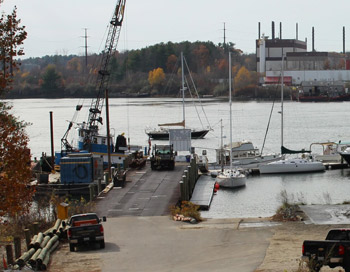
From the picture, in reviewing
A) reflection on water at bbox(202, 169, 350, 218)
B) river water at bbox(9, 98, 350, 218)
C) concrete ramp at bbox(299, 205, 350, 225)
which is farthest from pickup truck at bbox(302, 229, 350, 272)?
river water at bbox(9, 98, 350, 218)

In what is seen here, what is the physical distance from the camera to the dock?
4519 cm

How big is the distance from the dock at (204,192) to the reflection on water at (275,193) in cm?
52

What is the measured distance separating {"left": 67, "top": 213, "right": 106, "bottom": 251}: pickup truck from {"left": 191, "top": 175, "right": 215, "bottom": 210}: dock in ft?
63.6

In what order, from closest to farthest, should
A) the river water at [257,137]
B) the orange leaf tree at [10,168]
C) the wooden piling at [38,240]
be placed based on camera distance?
the orange leaf tree at [10,168], the wooden piling at [38,240], the river water at [257,137]

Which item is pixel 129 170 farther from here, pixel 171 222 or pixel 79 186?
pixel 171 222

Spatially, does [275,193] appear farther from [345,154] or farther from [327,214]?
Answer: [327,214]

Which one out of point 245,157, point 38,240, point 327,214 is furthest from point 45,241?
point 245,157

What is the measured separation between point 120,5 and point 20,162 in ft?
172

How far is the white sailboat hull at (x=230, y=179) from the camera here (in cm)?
5424

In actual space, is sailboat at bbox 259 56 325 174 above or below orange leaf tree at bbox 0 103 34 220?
below

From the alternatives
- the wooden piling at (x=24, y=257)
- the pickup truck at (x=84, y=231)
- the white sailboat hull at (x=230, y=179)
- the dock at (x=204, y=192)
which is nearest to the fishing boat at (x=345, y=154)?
the white sailboat hull at (x=230, y=179)

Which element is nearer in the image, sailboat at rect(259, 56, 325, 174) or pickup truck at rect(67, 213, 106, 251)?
pickup truck at rect(67, 213, 106, 251)

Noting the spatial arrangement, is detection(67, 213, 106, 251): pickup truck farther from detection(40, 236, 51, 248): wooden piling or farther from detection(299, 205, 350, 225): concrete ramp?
detection(299, 205, 350, 225): concrete ramp

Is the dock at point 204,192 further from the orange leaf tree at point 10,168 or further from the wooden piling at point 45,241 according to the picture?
the orange leaf tree at point 10,168
